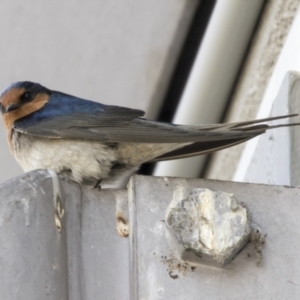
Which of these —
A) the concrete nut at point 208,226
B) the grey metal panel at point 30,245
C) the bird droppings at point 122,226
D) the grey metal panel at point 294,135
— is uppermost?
the grey metal panel at point 294,135

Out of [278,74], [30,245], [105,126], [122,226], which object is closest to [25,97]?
[105,126]

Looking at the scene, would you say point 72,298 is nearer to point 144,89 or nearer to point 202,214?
point 202,214

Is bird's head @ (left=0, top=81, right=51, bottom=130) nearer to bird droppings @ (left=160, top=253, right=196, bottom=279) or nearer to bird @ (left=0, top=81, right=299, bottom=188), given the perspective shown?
bird @ (left=0, top=81, right=299, bottom=188)

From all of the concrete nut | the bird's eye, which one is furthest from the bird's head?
the concrete nut

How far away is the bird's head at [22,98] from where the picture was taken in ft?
6.66

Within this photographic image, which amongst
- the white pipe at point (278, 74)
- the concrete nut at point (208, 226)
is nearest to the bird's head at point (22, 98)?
the white pipe at point (278, 74)

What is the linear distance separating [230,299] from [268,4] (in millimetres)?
999

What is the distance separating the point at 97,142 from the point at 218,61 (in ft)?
1.41

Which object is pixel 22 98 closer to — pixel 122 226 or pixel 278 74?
pixel 278 74

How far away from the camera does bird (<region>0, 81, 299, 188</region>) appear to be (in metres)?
1.67

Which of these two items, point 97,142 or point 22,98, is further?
point 22,98

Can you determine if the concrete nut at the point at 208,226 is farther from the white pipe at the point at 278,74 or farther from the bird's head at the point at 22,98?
the bird's head at the point at 22,98

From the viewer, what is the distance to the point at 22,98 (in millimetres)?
2080

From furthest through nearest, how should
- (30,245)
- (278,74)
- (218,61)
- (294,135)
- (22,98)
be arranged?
(22,98)
(218,61)
(278,74)
(294,135)
(30,245)
